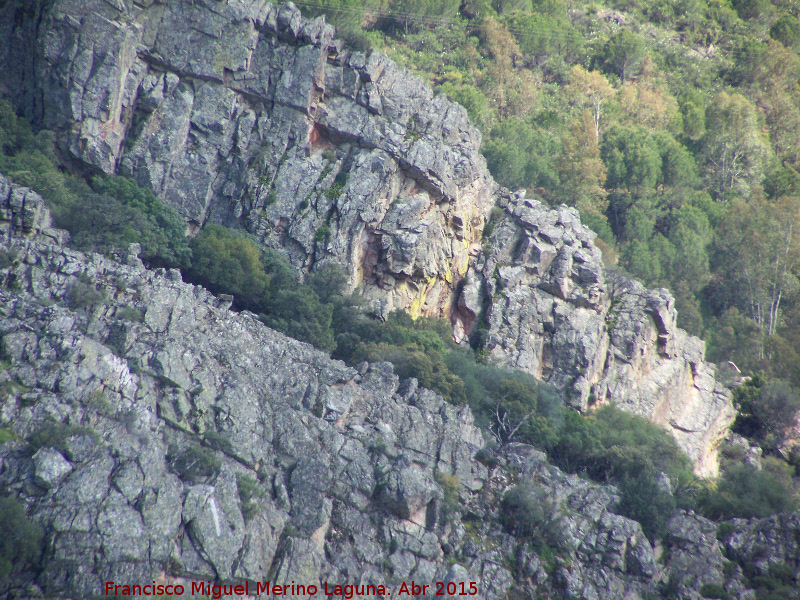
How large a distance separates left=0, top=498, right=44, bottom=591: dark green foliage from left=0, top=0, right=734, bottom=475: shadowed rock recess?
27927 millimetres

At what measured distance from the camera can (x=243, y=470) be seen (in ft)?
84.1

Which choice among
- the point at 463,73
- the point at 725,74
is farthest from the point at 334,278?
the point at 725,74

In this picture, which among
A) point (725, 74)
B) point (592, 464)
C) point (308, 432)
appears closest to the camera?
point (308, 432)

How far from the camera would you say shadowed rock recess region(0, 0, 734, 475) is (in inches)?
1666

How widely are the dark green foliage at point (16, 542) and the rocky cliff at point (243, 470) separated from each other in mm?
360

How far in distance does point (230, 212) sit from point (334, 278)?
28.5ft

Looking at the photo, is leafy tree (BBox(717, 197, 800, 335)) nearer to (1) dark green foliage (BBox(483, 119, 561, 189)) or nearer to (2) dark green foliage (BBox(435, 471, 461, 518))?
(1) dark green foliage (BBox(483, 119, 561, 189))

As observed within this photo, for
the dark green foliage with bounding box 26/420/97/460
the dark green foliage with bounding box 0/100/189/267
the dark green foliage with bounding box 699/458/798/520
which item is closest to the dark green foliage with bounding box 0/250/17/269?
the dark green foliage with bounding box 0/100/189/267

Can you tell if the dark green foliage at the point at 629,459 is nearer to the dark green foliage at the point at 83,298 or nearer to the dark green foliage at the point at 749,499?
the dark green foliage at the point at 749,499

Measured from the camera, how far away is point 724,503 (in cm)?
3675

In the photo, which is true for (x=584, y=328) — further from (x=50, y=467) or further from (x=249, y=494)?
(x=50, y=467)

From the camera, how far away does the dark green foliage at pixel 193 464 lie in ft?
78.2

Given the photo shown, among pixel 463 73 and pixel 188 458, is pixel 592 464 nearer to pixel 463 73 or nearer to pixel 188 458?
pixel 188 458

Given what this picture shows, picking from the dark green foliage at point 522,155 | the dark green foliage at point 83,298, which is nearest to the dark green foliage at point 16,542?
the dark green foliage at point 83,298
